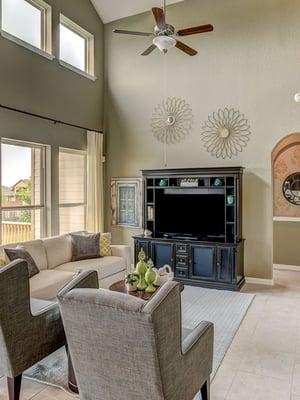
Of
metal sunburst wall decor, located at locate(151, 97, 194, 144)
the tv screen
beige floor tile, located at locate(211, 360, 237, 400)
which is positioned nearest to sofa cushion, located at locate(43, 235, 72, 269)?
the tv screen

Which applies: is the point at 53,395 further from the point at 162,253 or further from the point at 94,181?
A: the point at 94,181

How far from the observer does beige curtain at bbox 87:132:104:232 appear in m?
6.42

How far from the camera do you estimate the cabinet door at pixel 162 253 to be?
5.66m

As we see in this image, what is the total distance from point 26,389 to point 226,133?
180 inches

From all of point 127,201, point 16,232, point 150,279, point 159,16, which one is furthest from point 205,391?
point 127,201

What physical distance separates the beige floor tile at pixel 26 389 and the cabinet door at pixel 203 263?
10.6 ft

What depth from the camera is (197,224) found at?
5.75 metres

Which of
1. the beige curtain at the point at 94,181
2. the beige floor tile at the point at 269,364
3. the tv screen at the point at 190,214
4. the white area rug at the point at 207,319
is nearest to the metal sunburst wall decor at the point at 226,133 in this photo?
the tv screen at the point at 190,214

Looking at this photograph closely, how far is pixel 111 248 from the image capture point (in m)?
5.48

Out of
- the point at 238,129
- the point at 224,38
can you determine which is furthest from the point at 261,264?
the point at 224,38

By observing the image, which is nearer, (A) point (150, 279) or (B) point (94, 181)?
(A) point (150, 279)

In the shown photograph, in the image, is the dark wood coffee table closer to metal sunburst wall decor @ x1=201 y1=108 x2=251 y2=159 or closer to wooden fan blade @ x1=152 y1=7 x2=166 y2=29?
wooden fan blade @ x1=152 y1=7 x2=166 y2=29

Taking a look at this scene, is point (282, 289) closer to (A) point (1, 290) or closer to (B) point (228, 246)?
(B) point (228, 246)

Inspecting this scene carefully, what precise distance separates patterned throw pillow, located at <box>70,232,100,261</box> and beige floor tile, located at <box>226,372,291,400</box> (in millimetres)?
2904
